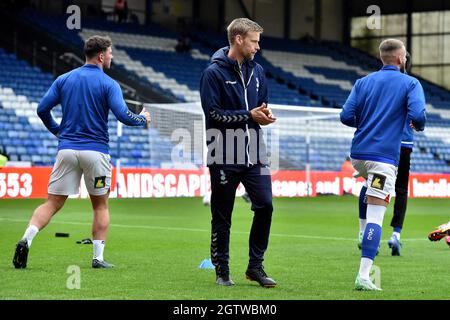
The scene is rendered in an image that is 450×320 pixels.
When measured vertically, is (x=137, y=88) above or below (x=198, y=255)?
above

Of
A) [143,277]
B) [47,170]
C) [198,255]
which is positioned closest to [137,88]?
[47,170]

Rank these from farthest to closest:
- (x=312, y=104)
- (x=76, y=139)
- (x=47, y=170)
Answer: (x=312, y=104) → (x=47, y=170) → (x=76, y=139)

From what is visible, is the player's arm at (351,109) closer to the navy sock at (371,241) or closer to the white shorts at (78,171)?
the navy sock at (371,241)

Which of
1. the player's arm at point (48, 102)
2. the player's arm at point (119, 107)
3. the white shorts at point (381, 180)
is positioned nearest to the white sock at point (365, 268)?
the white shorts at point (381, 180)

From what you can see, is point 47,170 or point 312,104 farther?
point 312,104

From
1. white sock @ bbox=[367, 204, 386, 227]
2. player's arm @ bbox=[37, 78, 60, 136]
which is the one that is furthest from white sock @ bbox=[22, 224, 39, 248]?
white sock @ bbox=[367, 204, 386, 227]

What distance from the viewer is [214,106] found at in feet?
27.8

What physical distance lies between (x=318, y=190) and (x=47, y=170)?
389 inches

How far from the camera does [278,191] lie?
30.9 m

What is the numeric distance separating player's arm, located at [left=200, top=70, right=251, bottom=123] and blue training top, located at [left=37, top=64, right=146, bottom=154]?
4.74 ft

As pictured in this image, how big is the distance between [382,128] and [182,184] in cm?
2059

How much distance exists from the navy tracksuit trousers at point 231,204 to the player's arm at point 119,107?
4.74 ft

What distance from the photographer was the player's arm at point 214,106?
27.6ft
